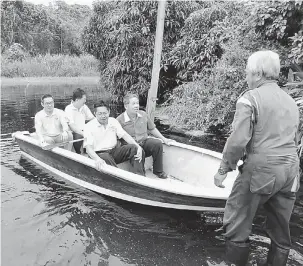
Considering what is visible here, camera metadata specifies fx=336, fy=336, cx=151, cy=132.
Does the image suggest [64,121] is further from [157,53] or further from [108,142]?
[157,53]

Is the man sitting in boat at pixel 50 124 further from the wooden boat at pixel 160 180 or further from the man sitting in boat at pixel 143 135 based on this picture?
the man sitting in boat at pixel 143 135

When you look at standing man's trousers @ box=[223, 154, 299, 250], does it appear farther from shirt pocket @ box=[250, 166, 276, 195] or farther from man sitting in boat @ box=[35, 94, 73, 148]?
man sitting in boat @ box=[35, 94, 73, 148]

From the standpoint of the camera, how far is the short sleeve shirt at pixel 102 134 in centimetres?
476

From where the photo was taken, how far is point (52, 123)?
5.95 metres

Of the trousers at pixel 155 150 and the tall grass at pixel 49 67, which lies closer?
the trousers at pixel 155 150

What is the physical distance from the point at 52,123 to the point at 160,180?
2475 millimetres

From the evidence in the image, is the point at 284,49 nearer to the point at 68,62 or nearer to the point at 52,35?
the point at 68,62

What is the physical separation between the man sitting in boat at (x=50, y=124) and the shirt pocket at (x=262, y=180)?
3.87 meters

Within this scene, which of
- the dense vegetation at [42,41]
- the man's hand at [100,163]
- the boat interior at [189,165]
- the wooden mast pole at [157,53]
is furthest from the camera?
the dense vegetation at [42,41]

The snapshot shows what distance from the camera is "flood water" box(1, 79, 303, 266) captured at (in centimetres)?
348

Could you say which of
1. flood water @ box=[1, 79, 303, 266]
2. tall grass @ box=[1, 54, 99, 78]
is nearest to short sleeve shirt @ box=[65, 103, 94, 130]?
flood water @ box=[1, 79, 303, 266]

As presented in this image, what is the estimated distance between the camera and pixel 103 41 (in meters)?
14.5

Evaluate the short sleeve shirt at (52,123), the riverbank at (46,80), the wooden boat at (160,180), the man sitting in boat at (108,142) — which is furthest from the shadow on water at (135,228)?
the riverbank at (46,80)

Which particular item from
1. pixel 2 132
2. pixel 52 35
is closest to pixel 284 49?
pixel 2 132
